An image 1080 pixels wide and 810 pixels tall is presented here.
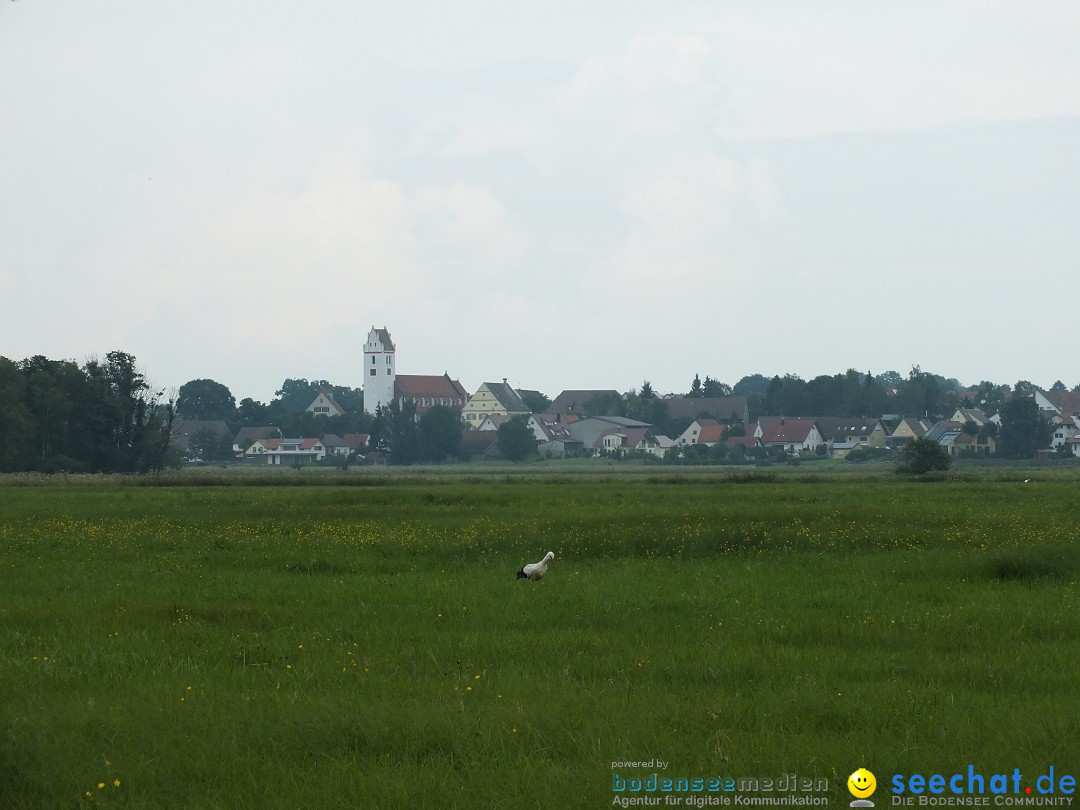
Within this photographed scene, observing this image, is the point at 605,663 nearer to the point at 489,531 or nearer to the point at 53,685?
the point at 53,685

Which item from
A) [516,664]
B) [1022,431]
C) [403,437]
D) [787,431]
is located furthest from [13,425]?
[787,431]

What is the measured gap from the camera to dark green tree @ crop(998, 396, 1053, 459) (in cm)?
13875

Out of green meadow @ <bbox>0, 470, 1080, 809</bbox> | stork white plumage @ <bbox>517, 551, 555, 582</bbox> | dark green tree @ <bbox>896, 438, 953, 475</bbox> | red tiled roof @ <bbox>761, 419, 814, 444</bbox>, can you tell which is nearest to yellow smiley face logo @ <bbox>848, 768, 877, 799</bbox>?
green meadow @ <bbox>0, 470, 1080, 809</bbox>

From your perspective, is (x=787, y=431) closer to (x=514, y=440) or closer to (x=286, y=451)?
(x=514, y=440)

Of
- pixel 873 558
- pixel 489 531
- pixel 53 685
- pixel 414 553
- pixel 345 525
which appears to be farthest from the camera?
pixel 345 525

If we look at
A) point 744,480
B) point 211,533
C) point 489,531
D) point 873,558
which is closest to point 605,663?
point 873,558

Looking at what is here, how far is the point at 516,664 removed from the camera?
12898mm

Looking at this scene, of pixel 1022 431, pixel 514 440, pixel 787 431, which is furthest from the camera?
pixel 787 431

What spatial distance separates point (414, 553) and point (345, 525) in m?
6.94

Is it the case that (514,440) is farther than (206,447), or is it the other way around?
(206,447)

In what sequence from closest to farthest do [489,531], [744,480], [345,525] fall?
[489,531] → [345,525] → [744,480]

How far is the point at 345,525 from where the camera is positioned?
3109cm

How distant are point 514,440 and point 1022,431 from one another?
62949 mm

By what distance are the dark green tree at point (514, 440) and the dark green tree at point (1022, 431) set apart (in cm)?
5972
